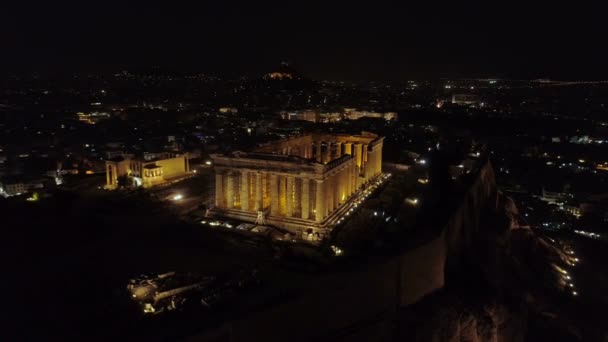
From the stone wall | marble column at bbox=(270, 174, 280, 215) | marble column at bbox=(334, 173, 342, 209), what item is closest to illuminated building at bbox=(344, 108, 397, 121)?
marble column at bbox=(334, 173, 342, 209)

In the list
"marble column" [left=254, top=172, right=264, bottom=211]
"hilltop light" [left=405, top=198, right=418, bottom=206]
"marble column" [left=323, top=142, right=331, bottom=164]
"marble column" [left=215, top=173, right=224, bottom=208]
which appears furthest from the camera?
"marble column" [left=323, top=142, right=331, bottom=164]

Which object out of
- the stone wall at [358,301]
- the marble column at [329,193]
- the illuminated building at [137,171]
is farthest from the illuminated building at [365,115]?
the stone wall at [358,301]

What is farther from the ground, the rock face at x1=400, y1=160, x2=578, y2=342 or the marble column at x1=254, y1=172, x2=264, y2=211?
the marble column at x1=254, y1=172, x2=264, y2=211

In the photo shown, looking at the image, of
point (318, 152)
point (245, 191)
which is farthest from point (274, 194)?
point (318, 152)

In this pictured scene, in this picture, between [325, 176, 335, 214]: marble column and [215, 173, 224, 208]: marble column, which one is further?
[215, 173, 224, 208]: marble column

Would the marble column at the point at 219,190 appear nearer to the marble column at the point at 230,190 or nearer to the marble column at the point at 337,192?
the marble column at the point at 230,190

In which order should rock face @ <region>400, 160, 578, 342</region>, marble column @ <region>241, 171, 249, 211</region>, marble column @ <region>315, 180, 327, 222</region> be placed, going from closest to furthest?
rock face @ <region>400, 160, 578, 342</region>, marble column @ <region>315, 180, 327, 222</region>, marble column @ <region>241, 171, 249, 211</region>

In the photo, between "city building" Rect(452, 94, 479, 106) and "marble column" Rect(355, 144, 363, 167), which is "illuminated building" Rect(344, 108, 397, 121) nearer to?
"city building" Rect(452, 94, 479, 106)

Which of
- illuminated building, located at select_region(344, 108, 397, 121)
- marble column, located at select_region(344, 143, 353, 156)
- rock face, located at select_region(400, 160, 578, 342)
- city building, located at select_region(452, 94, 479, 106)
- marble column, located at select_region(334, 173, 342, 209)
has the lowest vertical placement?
rock face, located at select_region(400, 160, 578, 342)

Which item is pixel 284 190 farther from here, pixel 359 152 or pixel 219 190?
pixel 359 152

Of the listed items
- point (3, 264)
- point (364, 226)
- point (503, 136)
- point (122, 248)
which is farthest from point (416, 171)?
point (503, 136)
